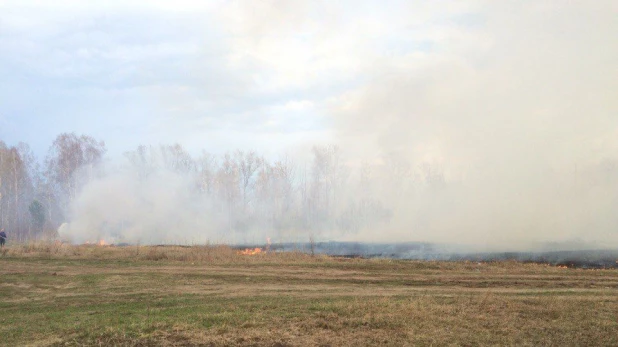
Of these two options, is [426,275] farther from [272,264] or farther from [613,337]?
[613,337]

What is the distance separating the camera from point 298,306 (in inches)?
686

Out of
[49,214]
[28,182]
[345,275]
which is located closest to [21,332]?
[345,275]

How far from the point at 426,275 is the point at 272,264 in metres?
11.5

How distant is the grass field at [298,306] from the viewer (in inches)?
518

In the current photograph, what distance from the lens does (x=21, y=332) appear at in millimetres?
14344

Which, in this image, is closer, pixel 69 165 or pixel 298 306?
pixel 298 306

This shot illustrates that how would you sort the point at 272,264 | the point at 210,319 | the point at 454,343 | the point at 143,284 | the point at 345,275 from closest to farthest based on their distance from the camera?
the point at 454,343, the point at 210,319, the point at 143,284, the point at 345,275, the point at 272,264

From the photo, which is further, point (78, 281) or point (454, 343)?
point (78, 281)

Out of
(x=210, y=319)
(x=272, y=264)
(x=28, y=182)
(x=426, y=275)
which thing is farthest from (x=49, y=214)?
(x=210, y=319)

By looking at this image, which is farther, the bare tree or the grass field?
the bare tree

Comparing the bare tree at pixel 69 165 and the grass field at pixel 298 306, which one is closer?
the grass field at pixel 298 306

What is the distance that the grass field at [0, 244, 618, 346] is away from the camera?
43.2 feet

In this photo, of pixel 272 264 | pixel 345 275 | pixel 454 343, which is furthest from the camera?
pixel 272 264

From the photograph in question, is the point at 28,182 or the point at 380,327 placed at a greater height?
the point at 28,182
